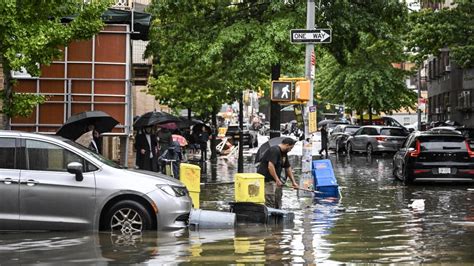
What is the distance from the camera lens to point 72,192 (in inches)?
418

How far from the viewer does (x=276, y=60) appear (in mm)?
20453

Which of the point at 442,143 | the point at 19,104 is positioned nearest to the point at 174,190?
the point at 19,104

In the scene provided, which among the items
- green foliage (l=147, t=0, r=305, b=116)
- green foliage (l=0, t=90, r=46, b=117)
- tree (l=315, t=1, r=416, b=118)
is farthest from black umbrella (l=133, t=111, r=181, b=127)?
tree (l=315, t=1, r=416, b=118)

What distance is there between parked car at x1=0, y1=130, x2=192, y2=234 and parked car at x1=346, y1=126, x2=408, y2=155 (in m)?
26.6

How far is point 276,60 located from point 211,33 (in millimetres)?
2756

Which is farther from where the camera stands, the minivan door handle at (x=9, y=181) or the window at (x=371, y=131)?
the window at (x=371, y=131)

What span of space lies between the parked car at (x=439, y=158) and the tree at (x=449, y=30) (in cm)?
945

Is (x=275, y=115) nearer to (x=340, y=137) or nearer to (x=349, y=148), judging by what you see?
(x=349, y=148)

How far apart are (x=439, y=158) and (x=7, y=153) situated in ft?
39.9

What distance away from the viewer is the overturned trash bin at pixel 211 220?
11532 millimetres

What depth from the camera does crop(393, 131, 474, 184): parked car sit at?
63.6ft

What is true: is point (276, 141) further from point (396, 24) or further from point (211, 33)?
point (396, 24)

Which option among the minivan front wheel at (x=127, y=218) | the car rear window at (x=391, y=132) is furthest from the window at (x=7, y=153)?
the car rear window at (x=391, y=132)

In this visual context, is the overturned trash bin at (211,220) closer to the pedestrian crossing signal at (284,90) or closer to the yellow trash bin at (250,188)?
the yellow trash bin at (250,188)
